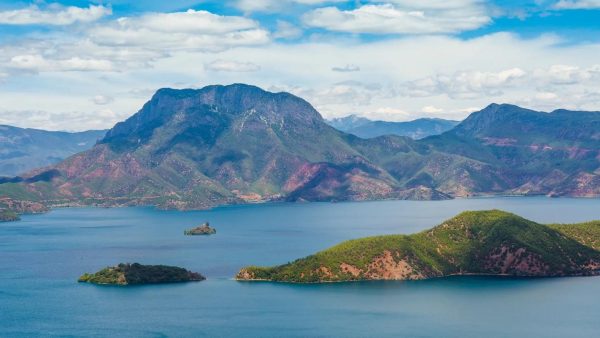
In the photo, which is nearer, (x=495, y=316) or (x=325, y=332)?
(x=325, y=332)

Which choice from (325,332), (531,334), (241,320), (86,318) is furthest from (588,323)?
(86,318)

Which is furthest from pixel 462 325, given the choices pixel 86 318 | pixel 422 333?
pixel 86 318

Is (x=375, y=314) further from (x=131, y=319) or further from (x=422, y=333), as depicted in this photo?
(x=131, y=319)

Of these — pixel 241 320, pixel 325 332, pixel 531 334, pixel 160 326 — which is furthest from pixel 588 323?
pixel 160 326

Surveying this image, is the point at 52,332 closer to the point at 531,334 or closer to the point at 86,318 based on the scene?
the point at 86,318

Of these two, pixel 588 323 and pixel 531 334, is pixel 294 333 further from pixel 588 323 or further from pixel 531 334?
pixel 588 323

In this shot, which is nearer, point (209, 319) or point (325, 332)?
point (325, 332)

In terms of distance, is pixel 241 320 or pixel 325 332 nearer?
pixel 325 332
